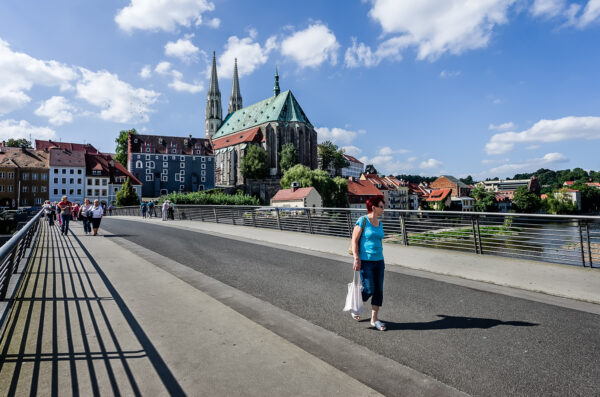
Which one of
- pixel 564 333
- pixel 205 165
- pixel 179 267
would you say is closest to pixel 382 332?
pixel 564 333

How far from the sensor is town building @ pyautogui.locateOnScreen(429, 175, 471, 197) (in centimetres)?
11877

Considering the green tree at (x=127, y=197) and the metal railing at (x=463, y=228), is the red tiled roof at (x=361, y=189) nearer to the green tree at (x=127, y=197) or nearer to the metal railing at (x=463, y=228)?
the green tree at (x=127, y=197)

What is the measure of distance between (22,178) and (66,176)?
25.9ft

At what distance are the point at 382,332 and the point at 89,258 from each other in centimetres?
817

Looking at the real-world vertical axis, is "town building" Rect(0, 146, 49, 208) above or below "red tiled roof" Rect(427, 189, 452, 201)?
above

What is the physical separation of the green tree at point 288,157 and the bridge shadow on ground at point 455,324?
88.0m

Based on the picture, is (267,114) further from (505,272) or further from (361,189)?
(505,272)

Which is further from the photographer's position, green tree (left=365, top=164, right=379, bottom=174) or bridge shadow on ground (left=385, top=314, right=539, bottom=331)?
green tree (left=365, top=164, right=379, bottom=174)

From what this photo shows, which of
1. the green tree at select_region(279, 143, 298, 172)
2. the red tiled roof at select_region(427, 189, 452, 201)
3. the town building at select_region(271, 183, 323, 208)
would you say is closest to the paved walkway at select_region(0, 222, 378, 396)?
the town building at select_region(271, 183, 323, 208)

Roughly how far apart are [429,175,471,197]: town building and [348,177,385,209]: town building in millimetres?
34295

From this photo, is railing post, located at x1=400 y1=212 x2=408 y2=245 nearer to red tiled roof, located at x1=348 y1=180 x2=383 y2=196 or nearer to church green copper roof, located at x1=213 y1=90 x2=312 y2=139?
red tiled roof, located at x1=348 y1=180 x2=383 y2=196

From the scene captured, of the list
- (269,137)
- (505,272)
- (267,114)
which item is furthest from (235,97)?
(505,272)

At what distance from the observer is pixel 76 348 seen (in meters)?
3.76

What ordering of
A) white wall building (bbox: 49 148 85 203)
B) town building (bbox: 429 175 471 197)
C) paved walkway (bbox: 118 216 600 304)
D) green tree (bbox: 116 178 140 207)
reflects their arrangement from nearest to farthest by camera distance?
paved walkway (bbox: 118 216 600 304), green tree (bbox: 116 178 140 207), white wall building (bbox: 49 148 85 203), town building (bbox: 429 175 471 197)
